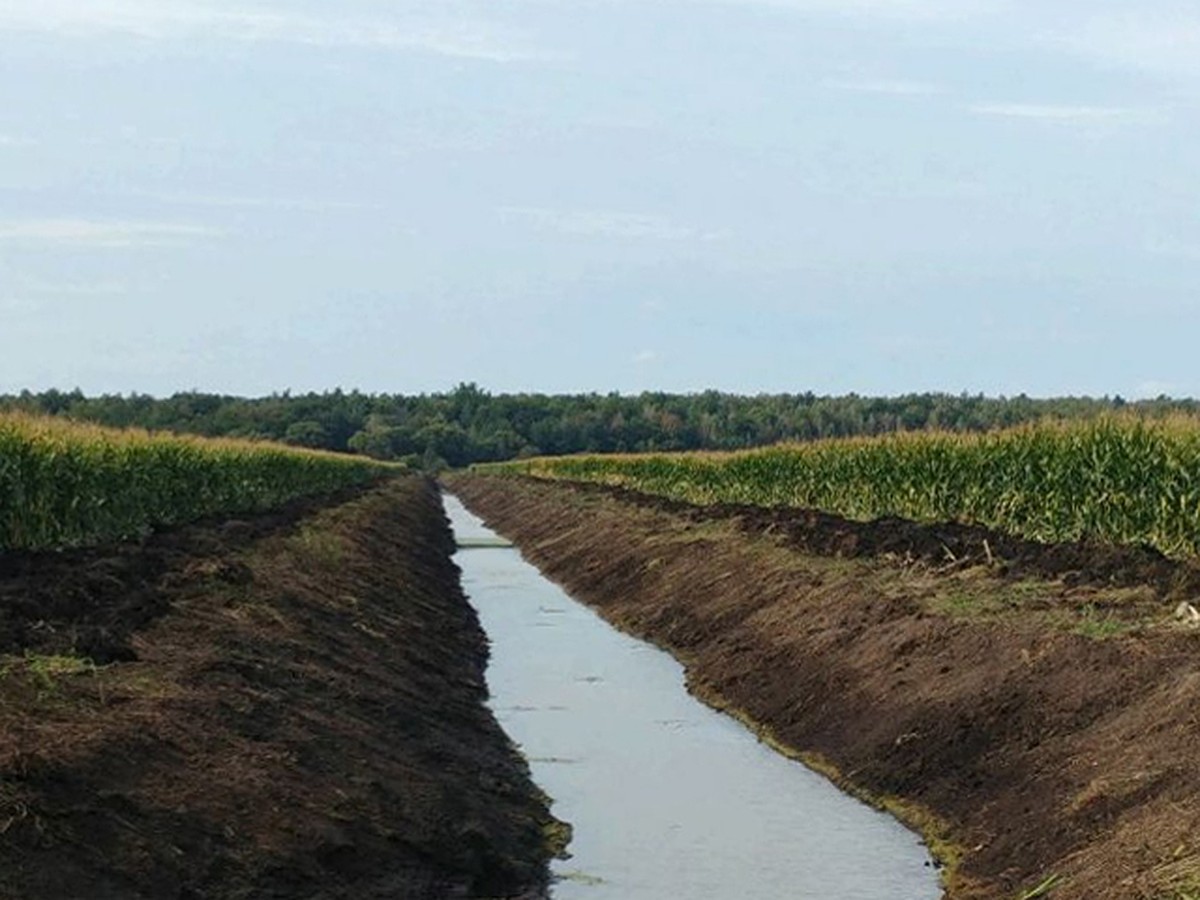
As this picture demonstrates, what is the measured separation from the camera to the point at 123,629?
727 inches

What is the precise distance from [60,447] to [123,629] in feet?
42.9

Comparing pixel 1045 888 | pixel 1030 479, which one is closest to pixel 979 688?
pixel 1045 888

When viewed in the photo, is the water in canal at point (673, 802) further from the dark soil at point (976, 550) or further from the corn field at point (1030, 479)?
the corn field at point (1030, 479)

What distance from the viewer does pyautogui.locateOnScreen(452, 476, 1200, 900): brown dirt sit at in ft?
44.2

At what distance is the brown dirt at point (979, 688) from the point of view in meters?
13.5

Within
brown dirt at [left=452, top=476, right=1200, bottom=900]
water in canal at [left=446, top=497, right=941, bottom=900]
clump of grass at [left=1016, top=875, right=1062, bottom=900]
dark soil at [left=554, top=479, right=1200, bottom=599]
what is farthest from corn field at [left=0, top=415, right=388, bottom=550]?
clump of grass at [left=1016, top=875, right=1062, bottom=900]

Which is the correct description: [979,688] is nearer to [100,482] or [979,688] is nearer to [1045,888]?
[1045,888]

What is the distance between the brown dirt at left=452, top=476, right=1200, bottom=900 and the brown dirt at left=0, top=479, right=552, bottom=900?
4062 mm

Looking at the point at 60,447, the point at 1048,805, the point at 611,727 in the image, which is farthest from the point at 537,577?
Answer: the point at 1048,805

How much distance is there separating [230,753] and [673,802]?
Answer: 6084 millimetres

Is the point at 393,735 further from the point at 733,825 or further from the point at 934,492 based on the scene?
the point at 934,492

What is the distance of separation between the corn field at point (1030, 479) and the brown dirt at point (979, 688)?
1.58 meters

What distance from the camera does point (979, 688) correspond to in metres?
18.6

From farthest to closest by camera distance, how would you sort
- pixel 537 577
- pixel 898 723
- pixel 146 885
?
pixel 537 577 → pixel 898 723 → pixel 146 885
